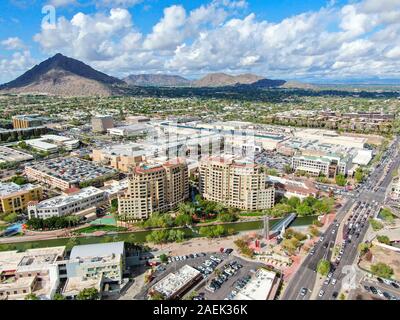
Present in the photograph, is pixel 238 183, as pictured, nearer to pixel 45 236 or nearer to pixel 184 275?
pixel 184 275

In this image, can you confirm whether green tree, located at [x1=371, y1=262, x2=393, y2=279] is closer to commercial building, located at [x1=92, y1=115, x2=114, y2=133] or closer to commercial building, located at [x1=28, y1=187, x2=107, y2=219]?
commercial building, located at [x1=28, y1=187, x2=107, y2=219]

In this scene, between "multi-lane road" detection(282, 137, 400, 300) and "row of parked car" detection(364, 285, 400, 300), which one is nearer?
"row of parked car" detection(364, 285, 400, 300)

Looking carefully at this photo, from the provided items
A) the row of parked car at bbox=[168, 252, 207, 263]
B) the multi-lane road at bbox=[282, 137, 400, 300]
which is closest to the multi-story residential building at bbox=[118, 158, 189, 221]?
the row of parked car at bbox=[168, 252, 207, 263]

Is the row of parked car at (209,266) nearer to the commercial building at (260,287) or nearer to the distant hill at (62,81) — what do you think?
the commercial building at (260,287)

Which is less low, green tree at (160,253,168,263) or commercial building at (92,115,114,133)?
commercial building at (92,115,114,133)

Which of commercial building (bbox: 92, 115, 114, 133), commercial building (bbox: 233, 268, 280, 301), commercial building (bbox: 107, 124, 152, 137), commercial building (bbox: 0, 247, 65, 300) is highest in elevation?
commercial building (bbox: 92, 115, 114, 133)

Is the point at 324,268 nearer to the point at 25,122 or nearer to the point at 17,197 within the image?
the point at 17,197
